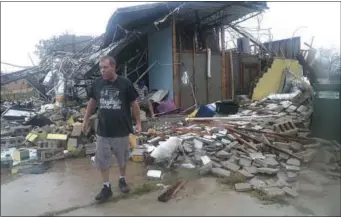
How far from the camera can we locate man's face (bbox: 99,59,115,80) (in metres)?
3.84

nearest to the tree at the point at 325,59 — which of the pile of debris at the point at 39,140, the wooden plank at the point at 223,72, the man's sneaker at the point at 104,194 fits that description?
the wooden plank at the point at 223,72

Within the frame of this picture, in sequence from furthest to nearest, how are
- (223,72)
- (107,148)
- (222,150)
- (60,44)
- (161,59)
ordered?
(60,44) → (223,72) → (161,59) → (222,150) → (107,148)

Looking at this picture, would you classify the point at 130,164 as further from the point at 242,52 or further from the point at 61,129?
the point at 242,52

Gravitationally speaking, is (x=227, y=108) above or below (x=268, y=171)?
above

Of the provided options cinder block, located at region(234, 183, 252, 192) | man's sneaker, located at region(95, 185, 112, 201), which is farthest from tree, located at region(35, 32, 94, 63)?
cinder block, located at region(234, 183, 252, 192)

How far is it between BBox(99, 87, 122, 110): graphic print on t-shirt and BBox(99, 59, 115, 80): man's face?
0.14 meters

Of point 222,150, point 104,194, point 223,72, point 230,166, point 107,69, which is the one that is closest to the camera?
point 107,69

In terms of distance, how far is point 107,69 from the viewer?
151 inches

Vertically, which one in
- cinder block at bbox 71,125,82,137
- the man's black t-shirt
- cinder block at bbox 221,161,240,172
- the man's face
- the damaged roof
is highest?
the damaged roof

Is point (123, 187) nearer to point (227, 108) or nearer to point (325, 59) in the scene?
point (227, 108)

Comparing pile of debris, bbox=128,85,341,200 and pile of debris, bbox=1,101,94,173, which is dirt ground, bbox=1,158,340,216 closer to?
pile of debris, bbox=128,85,341,200

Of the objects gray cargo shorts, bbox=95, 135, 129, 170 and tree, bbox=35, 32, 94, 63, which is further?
tree, bbox=35, 32, 94, 63

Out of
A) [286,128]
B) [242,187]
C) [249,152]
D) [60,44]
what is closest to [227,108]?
[286,128]

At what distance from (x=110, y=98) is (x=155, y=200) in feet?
4.45
